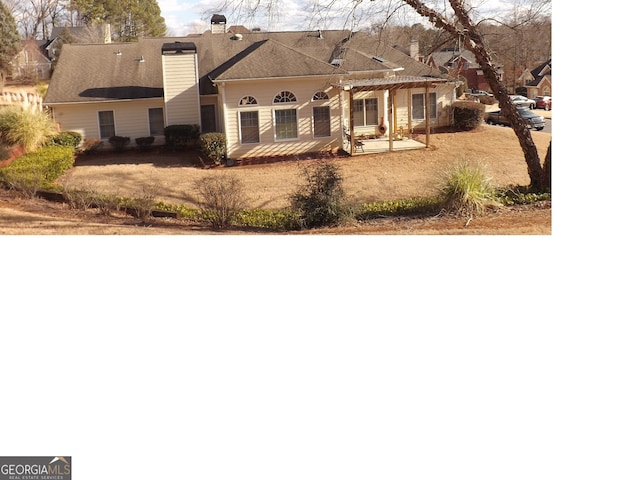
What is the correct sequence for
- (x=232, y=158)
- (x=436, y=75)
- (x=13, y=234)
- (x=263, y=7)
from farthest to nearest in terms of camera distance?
(x=436, y=75) < (x=232, y=158) < (x=263, y=7) < (x=13, y=234)

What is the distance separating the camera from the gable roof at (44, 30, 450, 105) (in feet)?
38.3

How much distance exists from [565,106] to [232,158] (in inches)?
222

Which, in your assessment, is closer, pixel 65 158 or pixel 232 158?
pixel 65 158

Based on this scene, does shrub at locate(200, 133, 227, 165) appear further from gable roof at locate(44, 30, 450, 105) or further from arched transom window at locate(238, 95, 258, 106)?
arched transom window at locate(238, 95, 258, 106)

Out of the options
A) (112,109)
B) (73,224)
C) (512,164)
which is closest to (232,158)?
(112,109)

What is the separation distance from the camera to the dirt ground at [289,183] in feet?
35.9

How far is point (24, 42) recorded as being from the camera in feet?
35.9

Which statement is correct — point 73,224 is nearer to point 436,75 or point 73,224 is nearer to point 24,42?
point 24,42

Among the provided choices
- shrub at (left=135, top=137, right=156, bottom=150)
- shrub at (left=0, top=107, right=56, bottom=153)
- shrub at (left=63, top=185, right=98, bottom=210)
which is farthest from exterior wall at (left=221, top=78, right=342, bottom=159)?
shrub at (left=0, top=107, right=56, bottom=153)

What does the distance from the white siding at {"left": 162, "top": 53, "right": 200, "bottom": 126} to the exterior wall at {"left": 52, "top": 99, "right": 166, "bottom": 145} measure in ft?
0.89

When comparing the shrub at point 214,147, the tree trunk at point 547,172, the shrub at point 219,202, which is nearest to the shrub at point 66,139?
the shrub at point 214,147

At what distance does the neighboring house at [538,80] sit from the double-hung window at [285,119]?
14.6 ft

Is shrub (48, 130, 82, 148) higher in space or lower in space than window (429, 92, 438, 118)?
lower

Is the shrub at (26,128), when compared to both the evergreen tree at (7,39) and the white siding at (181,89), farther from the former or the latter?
the white siding at (181,89)
